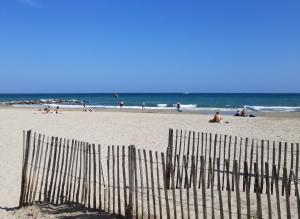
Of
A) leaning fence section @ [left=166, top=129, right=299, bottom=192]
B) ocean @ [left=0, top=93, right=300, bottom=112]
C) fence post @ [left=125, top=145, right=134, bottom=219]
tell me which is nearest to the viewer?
fence post @ [left=125, top=145, right=134, bottom=219]

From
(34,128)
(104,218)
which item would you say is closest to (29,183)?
(104,218)

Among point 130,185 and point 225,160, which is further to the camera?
point 130,185

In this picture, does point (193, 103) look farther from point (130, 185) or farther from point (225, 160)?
point (225, 160)

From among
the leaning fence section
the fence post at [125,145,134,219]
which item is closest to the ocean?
the leaning fence section

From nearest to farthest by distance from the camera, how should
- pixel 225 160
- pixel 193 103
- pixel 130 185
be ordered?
pixel 225 160 → pixel 130 185 → pixel 193 103

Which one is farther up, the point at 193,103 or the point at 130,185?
the point at 130,185

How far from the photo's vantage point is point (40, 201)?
334 inches

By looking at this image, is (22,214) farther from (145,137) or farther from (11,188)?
(145,137)

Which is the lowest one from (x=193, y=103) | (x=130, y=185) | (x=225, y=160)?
(x=193, y=103)

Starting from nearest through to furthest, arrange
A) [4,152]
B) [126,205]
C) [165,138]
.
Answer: [126,205] < [4,152] < [165,138]

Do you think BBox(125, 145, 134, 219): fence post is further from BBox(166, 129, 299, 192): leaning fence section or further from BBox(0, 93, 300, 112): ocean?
BBox(0, 93, 300, 112): ocean

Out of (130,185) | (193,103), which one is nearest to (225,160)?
(130,185)

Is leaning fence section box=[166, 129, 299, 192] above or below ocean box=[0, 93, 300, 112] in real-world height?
above

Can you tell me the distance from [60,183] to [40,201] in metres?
0.58
